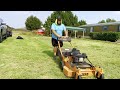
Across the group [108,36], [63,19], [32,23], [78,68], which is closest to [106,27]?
[108,36]

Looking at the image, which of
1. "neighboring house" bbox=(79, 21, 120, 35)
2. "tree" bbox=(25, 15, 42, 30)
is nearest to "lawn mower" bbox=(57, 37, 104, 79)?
"neighboring house" bbox=(79, 21, 120, 35)

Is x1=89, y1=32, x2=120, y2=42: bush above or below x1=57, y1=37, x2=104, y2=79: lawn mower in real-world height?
below

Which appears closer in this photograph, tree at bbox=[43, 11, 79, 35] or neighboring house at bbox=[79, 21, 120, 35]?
neighboring house at bbox=[79, 21, 120, 35]

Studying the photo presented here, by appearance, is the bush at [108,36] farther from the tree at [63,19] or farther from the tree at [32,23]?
the tree at [32,23]

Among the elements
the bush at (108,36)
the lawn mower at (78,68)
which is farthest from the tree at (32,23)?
the lawn mower at (78,68)

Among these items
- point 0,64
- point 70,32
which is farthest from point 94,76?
point 70,32

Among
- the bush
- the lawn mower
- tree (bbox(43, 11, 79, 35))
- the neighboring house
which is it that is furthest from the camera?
tree (bbox(43, 11, 79, 35))

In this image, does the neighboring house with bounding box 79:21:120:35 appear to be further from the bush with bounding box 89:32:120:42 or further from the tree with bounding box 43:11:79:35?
the bush with bounding box 89:32:120:42

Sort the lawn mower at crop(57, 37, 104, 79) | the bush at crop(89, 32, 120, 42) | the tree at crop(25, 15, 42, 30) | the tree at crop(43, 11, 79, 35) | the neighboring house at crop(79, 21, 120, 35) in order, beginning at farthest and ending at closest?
the tree at crop(25, 15, 42, 30), the tree at crop(43, 11, 79, 35), the neighboring house at crop(79, 21, 120, 35), the bush at crop(89, 32, 120, 42), the lawn mower at crop(57, 37, 104, 79)

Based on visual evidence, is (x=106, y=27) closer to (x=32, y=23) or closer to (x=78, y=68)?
(x=32, y=23)

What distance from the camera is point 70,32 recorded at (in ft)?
156
